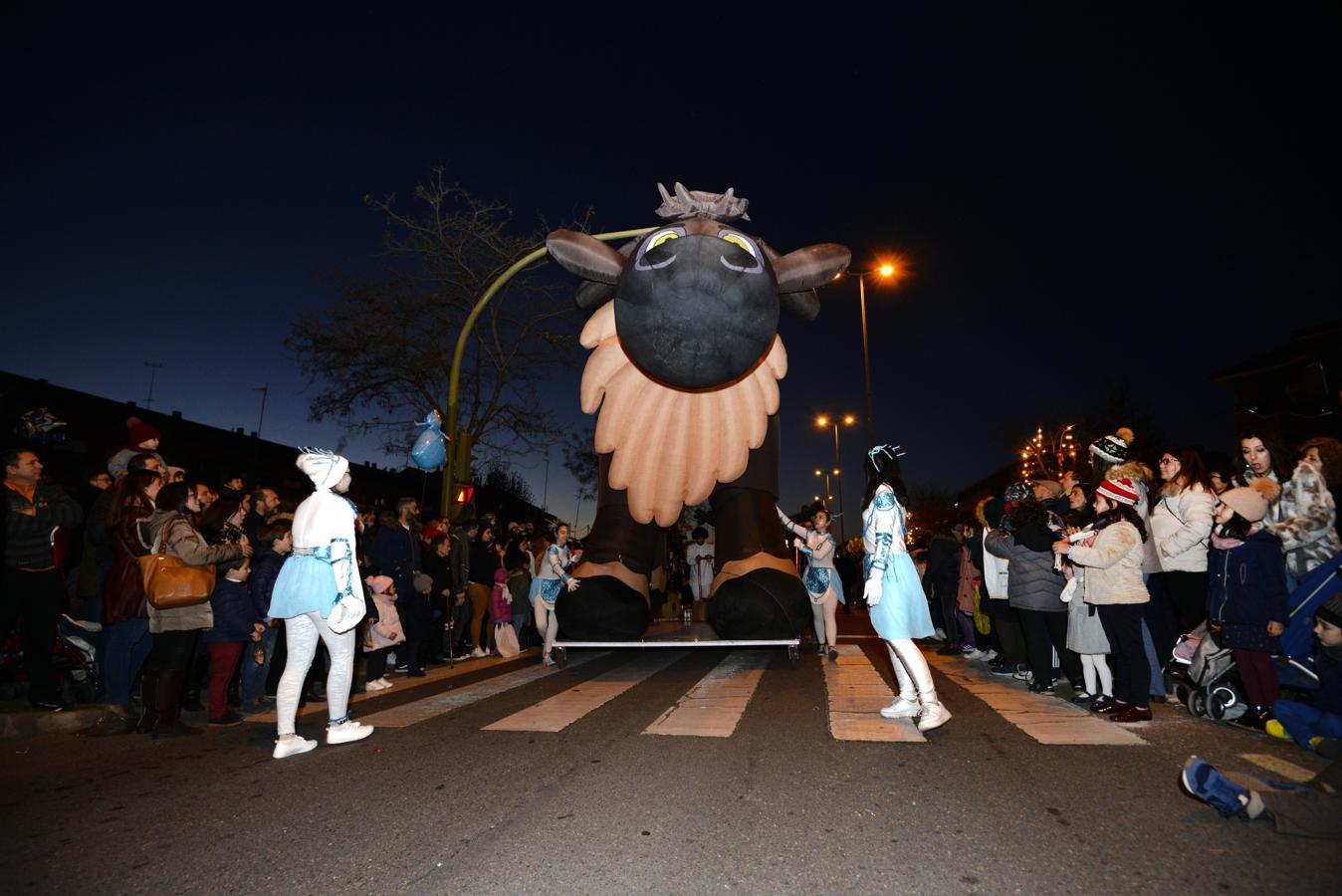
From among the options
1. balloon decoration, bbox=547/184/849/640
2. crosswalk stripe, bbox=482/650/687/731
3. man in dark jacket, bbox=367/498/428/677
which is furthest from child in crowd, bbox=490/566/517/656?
balloon decoration, bbox=547/184/849/640

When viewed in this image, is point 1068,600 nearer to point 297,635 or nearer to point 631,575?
point 631,575

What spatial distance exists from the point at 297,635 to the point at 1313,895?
4929mm

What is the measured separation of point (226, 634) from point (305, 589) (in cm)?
138

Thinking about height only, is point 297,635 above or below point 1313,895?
above

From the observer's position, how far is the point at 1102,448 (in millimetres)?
5910

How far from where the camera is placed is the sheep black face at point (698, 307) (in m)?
5.61

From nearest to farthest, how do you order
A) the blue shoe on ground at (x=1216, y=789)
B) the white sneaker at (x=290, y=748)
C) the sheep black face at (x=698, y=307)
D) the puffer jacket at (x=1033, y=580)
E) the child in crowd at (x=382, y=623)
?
the blue shoe on ground at (x=1216, y=789), the white sneaker at (x=290, y=748), the sheep black face at (x=698, y=307), the puffer jacket at (x=1033, y=580), the child in crowd at (x=382, y=623)

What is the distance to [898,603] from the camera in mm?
4754

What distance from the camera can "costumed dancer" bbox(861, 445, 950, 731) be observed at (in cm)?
466

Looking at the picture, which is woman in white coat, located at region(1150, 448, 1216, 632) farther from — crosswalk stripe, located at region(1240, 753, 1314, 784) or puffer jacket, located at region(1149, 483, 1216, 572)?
crosswalk stripe, located at region(1240, 753, 1314, 784)

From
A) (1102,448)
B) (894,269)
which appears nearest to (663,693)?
(1102,448)

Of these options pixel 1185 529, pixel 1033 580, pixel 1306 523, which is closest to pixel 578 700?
pixel 1033 580

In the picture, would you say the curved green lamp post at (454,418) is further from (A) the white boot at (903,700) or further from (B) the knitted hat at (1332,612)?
(B) the knitted hat at (1332,612)

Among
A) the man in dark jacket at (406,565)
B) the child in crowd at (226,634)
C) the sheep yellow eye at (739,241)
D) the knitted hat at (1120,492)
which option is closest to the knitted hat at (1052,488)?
the knitted hat at (1120,492)
